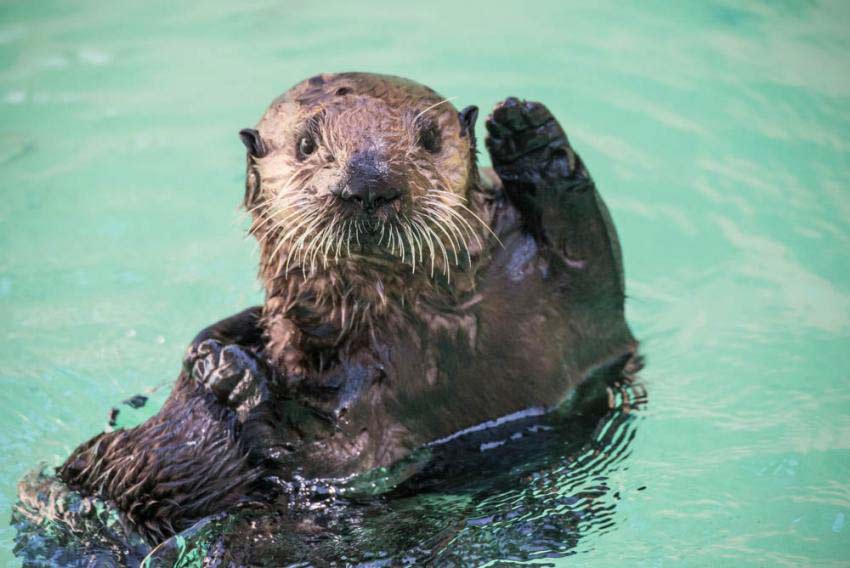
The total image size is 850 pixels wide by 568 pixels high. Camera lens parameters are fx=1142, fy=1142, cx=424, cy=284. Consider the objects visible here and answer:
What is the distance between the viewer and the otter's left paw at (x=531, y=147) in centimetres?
444

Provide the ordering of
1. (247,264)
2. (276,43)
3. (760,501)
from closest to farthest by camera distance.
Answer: (760,501)
(247,264)
(276,43)

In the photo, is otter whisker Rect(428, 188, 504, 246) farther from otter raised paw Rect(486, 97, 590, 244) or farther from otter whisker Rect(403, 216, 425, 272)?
otter raised paw Rect(486, 97, 590, 244)

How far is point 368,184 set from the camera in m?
3.63

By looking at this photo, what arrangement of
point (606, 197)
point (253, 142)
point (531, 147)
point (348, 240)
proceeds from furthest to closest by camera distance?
point (606, 197) < point (531, 147) < point (253, 142) < point (348, 240)

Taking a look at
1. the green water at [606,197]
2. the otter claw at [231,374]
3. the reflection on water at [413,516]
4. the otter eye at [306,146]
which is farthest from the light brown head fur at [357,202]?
the green water at [606,197]

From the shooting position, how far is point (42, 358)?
577cm

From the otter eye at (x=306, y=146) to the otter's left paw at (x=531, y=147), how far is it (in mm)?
843

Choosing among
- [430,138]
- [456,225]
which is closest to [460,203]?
[456,225]

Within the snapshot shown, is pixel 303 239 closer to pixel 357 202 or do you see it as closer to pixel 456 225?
pixel 357 202

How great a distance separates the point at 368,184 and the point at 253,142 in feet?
2.37

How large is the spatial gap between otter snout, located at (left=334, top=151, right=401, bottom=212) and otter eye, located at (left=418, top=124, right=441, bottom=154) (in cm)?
32

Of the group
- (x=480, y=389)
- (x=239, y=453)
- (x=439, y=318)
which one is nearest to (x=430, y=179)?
(x=439, y=318)

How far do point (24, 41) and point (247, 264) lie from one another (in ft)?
11.3

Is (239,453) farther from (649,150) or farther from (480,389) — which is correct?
(649,150)
